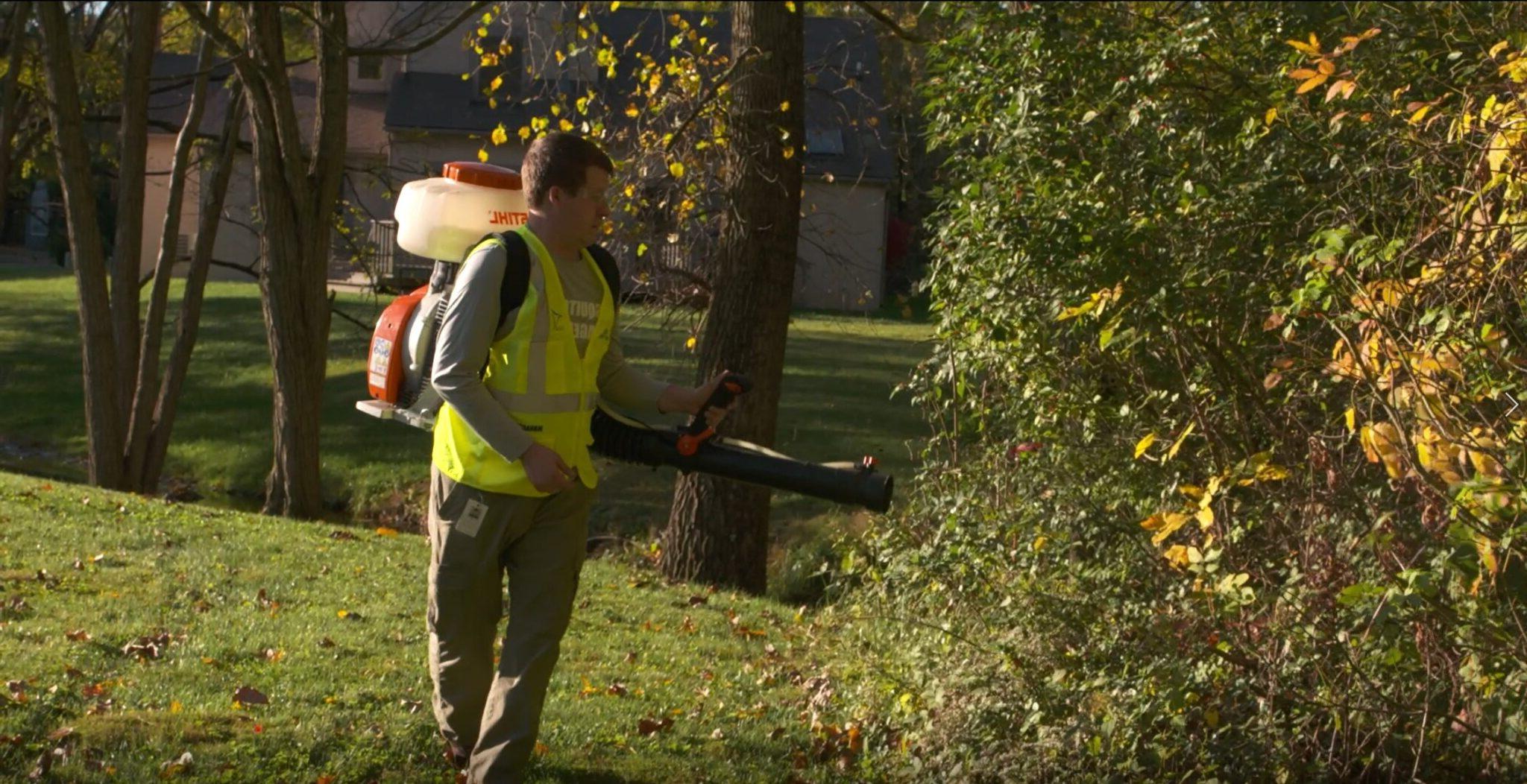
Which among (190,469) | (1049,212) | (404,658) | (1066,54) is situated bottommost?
(190,469)

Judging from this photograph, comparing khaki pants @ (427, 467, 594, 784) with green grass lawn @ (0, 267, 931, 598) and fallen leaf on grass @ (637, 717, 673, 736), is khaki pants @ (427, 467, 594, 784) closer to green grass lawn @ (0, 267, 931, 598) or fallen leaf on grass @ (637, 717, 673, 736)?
fallen leaf on grass @ (637, 717, 673, 736)

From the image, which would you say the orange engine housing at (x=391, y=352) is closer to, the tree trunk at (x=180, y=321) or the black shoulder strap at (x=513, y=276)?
the black shoulder strap at (x=513, y=276)

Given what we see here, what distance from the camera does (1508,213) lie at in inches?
188

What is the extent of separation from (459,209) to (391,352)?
551 millimetres

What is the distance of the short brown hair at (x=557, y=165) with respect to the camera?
4.99 metres

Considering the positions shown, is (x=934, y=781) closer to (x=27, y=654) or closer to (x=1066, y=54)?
(x=1066, y=54)

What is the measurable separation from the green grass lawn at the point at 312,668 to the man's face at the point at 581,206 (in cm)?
183

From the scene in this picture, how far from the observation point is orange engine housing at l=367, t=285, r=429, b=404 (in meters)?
5.21

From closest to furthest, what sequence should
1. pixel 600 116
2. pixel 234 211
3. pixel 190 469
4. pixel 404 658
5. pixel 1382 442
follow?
pixel 1382 442 < pixel 404 658 < pixel 600 116 < pixel 190 469 < pixel 234 211

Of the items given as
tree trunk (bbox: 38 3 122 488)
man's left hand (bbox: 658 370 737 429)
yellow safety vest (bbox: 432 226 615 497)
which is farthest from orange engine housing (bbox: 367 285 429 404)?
tree trunk (bbox: 38 3 122 488)

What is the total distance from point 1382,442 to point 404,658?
428cm

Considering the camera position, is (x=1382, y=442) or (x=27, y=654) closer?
(x=1382, y=442)

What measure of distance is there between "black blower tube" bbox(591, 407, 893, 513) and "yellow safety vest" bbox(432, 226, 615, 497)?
364 millimetres

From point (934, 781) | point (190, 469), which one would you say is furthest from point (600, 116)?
point (190, 469)
